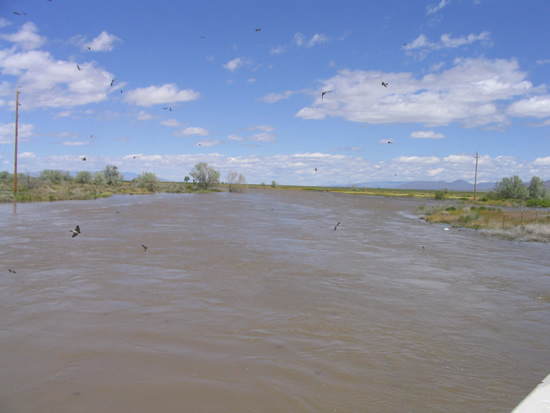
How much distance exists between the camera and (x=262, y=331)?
249 inches

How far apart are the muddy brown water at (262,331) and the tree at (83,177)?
54.9 meters

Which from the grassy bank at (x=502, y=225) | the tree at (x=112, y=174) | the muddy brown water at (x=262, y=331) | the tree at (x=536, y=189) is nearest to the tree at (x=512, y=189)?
the tree at (x=536, y=189)

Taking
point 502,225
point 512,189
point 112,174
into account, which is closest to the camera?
point 502,225

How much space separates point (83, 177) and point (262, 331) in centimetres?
6526

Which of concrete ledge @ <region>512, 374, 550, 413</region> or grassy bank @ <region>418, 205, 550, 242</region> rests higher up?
grassy bank @ <region>418, 205, 550, 242</region>

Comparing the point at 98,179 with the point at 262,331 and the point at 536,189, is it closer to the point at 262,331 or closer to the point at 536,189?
the point at 262,331

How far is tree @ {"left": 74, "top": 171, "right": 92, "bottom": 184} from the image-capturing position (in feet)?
206

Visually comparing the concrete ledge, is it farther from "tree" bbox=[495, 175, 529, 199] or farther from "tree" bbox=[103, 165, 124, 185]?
"tree" bbox=[103, 165, 124, 185]

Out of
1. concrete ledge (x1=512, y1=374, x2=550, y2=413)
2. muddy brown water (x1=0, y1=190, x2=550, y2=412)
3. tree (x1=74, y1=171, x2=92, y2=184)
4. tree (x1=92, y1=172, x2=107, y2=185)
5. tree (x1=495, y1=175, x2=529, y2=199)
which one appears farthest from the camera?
tree (x1=92, y1=172, x2=107, y2=185)

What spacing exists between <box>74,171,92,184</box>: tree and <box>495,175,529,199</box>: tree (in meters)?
66.7

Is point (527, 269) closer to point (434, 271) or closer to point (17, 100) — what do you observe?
point (434, 271)

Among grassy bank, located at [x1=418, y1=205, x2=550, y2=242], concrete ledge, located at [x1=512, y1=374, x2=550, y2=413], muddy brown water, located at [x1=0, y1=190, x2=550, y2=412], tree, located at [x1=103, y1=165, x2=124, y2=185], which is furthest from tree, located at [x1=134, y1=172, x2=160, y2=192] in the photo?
concrete ledge, located at [x1=512, y1=374, x2=550, y2=413]

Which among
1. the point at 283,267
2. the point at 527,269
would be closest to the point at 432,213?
the point at 527,269

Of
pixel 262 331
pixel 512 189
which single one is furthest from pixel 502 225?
pixel 512 189
